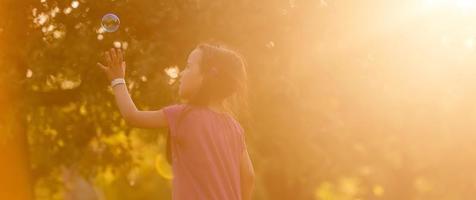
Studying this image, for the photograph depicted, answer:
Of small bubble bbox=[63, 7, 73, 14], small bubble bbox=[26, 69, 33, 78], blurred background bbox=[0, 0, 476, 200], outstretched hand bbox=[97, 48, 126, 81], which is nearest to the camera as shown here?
outstretched hand bbox=[97, 48, 126, 81]

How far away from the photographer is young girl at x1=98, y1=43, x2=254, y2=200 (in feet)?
18.0

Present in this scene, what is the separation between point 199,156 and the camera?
549cm

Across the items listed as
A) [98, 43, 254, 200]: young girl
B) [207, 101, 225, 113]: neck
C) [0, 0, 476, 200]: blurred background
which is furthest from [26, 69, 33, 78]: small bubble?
[207, 101, 225, 113]: neck

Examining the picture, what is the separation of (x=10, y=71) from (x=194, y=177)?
594 inches

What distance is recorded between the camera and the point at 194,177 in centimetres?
547

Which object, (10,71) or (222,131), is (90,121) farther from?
(222,131)

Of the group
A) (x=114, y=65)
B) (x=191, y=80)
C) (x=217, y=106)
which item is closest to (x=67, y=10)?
(x=114, y=65)

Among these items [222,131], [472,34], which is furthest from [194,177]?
[472,34]

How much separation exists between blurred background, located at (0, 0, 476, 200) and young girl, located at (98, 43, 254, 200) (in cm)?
1288

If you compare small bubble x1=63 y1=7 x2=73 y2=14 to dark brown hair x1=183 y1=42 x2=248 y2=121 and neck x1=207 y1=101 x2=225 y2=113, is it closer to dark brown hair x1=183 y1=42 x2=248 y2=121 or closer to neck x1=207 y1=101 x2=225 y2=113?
dark brown hair x1=183 y1=42 x2=248 y2=121

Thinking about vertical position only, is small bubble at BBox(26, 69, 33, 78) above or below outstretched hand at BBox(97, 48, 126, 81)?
above

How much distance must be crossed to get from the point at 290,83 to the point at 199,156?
13761mm

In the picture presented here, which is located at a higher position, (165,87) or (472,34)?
(472,34)

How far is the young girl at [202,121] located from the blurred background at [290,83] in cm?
1288
